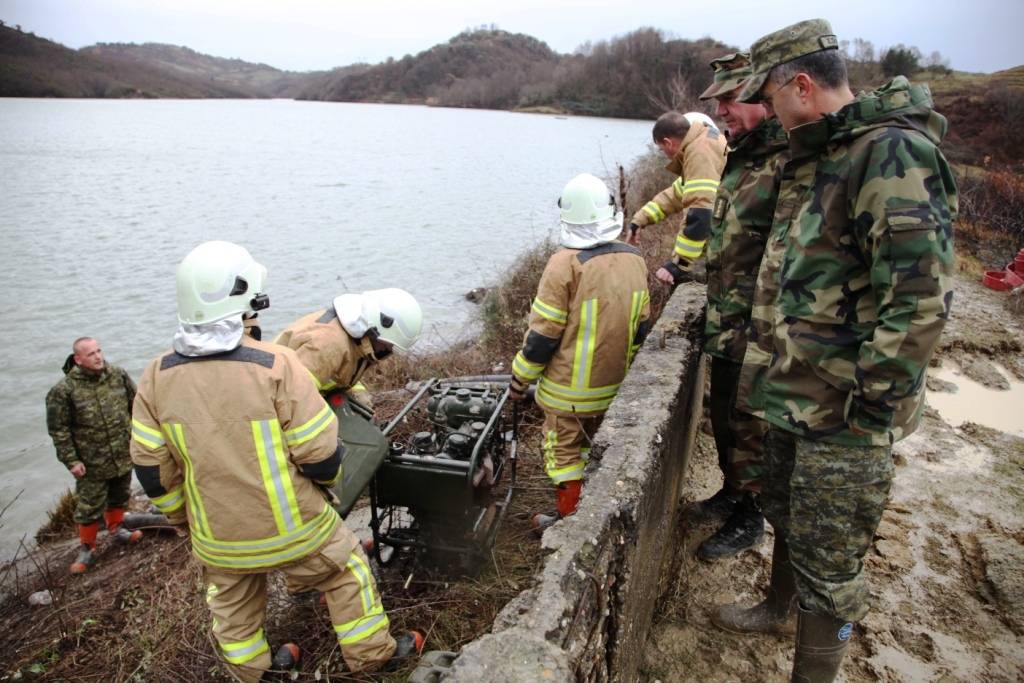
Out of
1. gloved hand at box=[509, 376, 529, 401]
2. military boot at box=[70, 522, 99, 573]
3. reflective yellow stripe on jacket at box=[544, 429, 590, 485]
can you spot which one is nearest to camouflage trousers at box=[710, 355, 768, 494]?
reflective yellow stripe on jacket at box=[544, 429, 590, 485]

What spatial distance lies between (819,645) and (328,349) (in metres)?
2.41

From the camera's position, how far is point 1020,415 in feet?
15.3

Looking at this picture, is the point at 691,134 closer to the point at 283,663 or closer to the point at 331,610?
the point at 331,610

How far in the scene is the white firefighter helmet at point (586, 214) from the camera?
3211mm

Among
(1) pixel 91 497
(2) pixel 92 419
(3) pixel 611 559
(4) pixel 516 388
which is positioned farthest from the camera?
(1) pixel 91 497

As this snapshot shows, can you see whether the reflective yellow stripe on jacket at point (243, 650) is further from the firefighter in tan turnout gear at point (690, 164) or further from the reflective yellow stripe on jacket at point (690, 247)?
the reflective yellow stripe on jacket at point (690, 247)

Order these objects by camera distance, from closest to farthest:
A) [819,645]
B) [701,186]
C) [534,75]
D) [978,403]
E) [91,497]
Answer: [819,645] < [701,186] < [978,403] < [91,497] < [534,75]

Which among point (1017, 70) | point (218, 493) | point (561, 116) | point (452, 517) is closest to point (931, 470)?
point (452, 517)

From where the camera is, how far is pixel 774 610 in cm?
262

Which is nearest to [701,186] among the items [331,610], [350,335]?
[350,335]

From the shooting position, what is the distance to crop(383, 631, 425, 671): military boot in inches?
118

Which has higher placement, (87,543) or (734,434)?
(734,434)

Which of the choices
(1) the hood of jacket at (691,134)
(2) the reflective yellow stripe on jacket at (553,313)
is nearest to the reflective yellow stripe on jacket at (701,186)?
(1) the hood of jacket at (691,134)

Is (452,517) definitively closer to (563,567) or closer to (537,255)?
(563,567)
